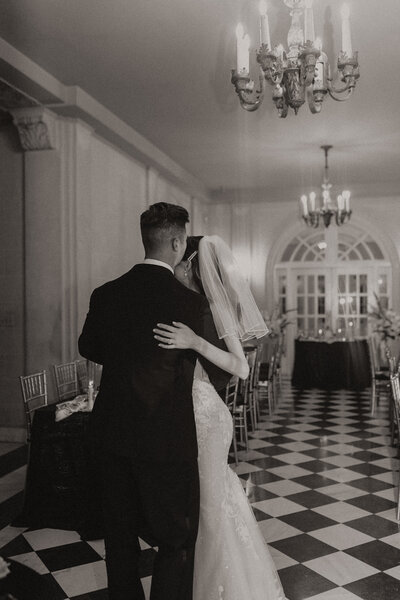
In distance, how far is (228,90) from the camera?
627 cm

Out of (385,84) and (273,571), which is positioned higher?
(385,84)

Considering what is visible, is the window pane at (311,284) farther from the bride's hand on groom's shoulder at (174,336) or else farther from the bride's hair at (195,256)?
the bride's hand on groom's shoulder at (174,336)

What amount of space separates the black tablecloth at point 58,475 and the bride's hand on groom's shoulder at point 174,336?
2.09 meters

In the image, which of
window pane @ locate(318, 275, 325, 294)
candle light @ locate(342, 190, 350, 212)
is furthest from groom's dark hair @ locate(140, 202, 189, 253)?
window pane @ locate(318, 275, 325, 294)

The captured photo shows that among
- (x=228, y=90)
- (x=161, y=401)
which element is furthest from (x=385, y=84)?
(x=161, y=401)

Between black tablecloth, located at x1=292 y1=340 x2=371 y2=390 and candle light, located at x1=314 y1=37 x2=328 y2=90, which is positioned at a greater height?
candle light, located at x1=314 y1=37 x2=328 y2=90

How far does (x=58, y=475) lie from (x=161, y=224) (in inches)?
97.2

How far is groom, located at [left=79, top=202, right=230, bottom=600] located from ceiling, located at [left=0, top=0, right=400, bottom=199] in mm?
3202

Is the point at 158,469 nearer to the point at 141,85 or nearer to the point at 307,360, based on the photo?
the point at 141,85

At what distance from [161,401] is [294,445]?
4674 mm

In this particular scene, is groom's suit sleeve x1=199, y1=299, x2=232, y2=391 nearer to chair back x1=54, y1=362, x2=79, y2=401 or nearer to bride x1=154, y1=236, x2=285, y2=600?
bride x1=154, y1=236, x2=285, y2=600

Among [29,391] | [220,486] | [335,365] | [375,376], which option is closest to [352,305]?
[335,365]

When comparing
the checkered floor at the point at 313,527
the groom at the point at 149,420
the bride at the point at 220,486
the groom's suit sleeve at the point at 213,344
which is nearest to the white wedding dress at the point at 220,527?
the bride at the point at 220,486

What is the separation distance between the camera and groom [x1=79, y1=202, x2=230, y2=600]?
2020mm
